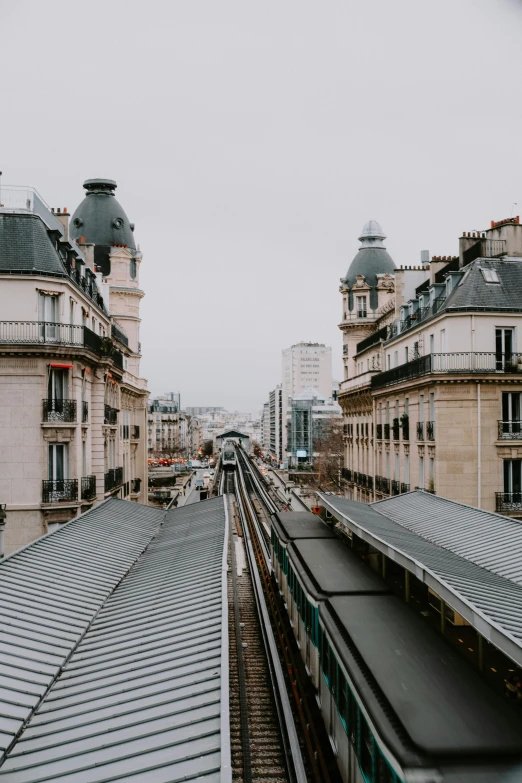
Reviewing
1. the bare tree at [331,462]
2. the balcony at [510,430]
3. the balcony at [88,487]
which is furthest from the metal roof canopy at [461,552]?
the bare tree at [331,462]

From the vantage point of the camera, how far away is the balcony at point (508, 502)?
28562mm

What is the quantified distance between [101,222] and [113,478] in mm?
21311

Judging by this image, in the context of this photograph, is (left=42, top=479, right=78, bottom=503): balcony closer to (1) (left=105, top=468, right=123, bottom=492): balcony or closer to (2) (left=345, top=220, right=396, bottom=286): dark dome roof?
(1) (left=105, top=468, right=123, bottom=492): balcony

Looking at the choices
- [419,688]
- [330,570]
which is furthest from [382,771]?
[330,570]

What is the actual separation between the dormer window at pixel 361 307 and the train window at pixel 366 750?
49346mm

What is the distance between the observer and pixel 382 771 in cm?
762

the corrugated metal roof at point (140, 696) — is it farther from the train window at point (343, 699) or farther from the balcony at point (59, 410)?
the balcony at point (59, 410)

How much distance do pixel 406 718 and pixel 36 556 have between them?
9.41 m

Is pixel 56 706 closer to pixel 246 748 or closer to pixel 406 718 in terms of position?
pixel 406 718

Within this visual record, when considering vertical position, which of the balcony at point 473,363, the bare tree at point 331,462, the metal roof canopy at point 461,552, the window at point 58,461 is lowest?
the bare tree at point 331,462

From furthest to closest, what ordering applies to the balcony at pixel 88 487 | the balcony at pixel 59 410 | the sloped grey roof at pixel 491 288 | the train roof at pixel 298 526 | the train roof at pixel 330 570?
the sloped grey roof at pixel 491 288
the balcony at pixel 88 487
the balcony at pixel 59 410
the train roof at pixel 298 526
the train roof at pixel 330 570

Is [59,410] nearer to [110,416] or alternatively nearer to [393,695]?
[110,416]

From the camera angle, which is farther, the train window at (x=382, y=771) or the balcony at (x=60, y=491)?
the balcony at (x=60, y=491)

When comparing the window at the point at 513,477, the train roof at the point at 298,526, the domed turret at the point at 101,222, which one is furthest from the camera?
the domed turret at the point at 101,222
